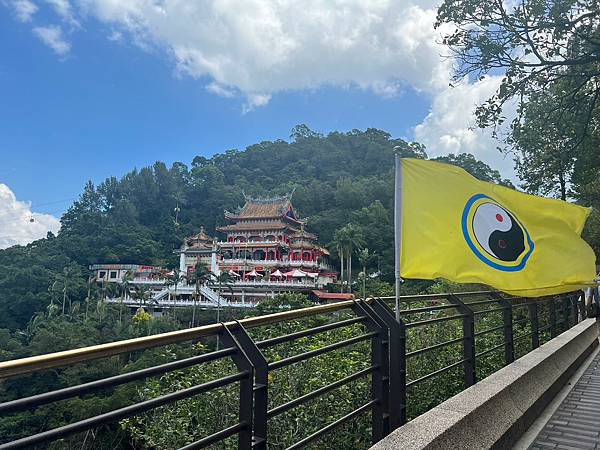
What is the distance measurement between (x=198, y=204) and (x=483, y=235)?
87426 mm

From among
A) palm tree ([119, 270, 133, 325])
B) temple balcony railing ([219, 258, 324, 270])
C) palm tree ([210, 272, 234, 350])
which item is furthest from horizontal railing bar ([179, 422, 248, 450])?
palm tree ([119, 270, 133, 325])

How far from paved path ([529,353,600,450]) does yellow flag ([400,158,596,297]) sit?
100 cm

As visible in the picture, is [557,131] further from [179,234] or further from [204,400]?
[179,234]

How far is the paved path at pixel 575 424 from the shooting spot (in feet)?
10.6

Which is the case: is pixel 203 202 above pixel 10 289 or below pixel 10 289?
above

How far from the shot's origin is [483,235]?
11.0 ft

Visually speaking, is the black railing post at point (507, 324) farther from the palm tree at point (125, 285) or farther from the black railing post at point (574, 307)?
the palm tree at point (125, 285)

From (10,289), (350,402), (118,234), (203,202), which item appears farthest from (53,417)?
(203,202)

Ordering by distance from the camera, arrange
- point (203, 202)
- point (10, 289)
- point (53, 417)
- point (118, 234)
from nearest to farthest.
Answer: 1. point (53, 417)
2. point (10, 289)
3. point (118, 234)
4. point (203, 202)

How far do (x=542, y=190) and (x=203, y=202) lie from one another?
249ft

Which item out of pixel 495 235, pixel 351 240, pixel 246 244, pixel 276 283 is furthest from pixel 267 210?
pixel 495 235

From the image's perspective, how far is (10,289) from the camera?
50.5 meters

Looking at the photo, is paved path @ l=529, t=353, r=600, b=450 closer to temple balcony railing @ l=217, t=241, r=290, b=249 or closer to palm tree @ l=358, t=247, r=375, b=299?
palm tree @ l=358, t=247, r=375, b=299

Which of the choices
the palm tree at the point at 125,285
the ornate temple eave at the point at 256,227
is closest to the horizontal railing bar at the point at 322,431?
the palm tree at the point at 125,285
